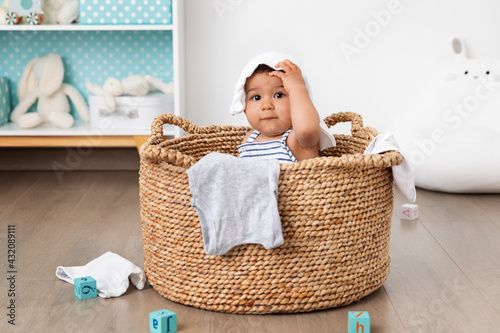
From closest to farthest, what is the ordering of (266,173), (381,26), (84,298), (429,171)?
(266,173) < (84,298) < (429,171) < (381,26)

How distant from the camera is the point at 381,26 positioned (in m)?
2.36

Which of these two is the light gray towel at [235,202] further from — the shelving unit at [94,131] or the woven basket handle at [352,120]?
the shelving unit at [94,131]

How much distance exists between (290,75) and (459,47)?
1.19 meters

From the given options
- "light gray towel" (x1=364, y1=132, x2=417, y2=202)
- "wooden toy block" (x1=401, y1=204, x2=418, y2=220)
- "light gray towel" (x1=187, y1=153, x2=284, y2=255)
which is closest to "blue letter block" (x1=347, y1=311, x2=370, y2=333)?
"light gray towel" (x1=187, y1=153, x2=284, y2=255)

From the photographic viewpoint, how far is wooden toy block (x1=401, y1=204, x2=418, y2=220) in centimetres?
182

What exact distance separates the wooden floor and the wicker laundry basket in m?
0.04

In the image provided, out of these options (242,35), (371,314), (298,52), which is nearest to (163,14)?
(242,35)

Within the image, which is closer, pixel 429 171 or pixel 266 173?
pixel 266 173

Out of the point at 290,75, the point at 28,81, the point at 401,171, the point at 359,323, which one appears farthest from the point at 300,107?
the point at 28,81

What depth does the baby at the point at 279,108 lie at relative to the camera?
1.33 m

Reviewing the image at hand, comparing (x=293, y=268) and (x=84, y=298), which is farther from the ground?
(x=293, y=268)

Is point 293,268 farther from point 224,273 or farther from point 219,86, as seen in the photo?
point 219,86

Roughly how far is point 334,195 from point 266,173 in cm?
14

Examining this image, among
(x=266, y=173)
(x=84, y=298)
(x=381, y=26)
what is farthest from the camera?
(x=381, y=26)
